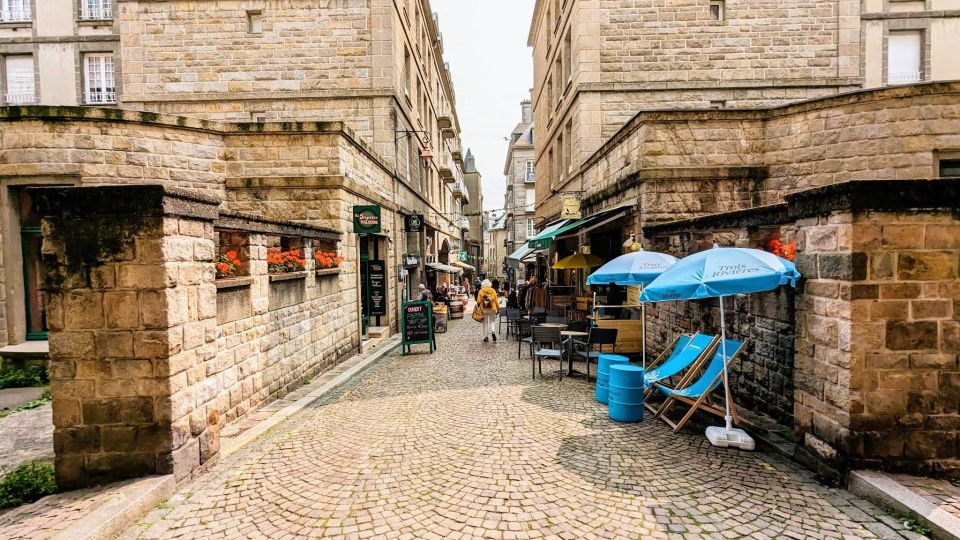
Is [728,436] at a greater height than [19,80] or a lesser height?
lesser

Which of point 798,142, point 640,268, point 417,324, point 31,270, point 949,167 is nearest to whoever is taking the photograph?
point 640,268

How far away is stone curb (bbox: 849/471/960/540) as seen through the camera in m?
2.98

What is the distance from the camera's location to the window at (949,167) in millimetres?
8352

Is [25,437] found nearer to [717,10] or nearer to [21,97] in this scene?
[717,10]

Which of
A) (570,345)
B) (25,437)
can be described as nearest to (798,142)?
(570,345)

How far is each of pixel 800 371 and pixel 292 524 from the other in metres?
4.96

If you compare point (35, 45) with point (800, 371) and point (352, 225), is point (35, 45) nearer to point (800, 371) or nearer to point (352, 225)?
point (352, 225)

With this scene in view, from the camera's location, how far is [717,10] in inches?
557

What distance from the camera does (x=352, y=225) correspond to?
1027 cm

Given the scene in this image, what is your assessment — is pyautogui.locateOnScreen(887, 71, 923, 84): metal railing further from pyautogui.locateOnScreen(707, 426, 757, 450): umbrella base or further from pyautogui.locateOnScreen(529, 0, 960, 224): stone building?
pyautogui.locateOnScreen(707, 426, 757, 450): umbrella base

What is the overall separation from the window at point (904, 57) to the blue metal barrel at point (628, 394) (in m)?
17.1

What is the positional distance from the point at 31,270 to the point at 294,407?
26.3 ft

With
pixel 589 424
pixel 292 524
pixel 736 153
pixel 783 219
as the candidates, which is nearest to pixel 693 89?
pixel 736 153

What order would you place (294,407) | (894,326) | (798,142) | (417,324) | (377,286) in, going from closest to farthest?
(894,326) < (294,407) < (798,142) < (417,324) < (377,286)
